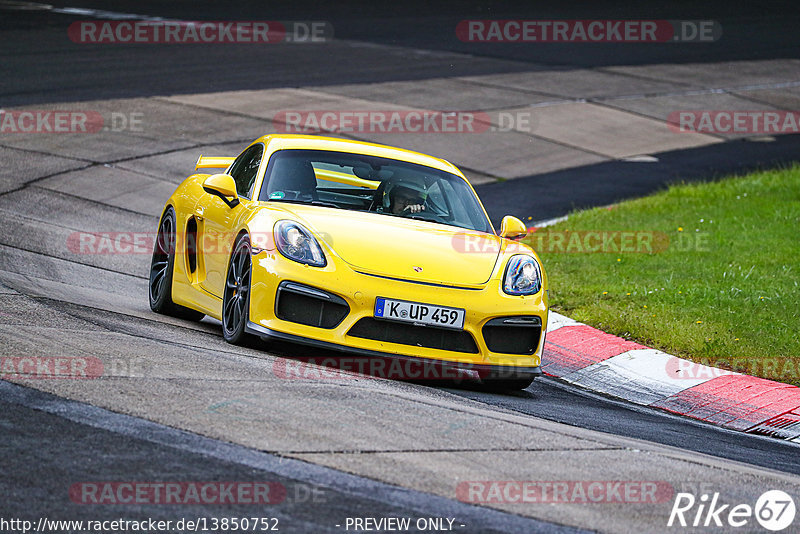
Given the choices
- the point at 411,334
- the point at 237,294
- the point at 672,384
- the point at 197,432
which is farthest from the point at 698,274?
the point at 197,432

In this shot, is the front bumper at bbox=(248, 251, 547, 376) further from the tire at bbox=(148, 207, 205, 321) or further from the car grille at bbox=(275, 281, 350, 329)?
the tire at bbox=(148, 207, 205, 321)

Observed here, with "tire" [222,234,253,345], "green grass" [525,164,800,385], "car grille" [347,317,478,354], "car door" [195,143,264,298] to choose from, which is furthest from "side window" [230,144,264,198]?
"green grass" [525,164,800,385]

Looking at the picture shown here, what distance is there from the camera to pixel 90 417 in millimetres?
5074

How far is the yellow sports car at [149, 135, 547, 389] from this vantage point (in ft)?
22.2

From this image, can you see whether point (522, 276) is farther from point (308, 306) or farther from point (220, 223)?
point (220, 223)

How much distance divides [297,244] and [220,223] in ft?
Answer: 3.84

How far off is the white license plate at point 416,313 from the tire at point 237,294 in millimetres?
827

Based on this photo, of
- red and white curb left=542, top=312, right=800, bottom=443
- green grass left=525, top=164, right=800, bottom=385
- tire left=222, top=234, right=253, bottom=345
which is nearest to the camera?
tire left=222, top=234, right=253, bottom=345

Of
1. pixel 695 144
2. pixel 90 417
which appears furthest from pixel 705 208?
pixel 90 417

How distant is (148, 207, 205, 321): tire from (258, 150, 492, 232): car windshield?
3.95 feet

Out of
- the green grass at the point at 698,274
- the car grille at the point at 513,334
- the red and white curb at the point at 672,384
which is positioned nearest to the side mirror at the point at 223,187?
the car grille at the point at 513,334

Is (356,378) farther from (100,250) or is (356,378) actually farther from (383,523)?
(100,250)

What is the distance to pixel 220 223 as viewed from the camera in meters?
7.96

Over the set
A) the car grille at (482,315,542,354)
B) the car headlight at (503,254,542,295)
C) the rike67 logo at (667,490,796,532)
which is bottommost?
the rike67 logo at (667,490,796,532)
